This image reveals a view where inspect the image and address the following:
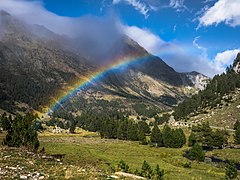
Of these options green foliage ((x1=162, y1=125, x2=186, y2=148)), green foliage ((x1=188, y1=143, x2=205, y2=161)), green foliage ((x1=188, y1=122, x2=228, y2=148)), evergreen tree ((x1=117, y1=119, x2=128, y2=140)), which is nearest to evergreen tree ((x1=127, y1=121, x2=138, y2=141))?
evergreen tree ((x1=117, y1=119, x2=128, y2=140))

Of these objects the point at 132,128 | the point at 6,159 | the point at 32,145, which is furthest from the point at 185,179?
the point at 132,128

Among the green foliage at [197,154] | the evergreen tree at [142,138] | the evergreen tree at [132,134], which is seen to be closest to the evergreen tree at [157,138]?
the evergreen tree at [142,138]

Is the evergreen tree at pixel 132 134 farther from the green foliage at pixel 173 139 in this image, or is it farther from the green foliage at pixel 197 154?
the green foliage at pixel 197 154

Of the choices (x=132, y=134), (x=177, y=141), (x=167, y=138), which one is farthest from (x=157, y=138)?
(x=132, y=134)

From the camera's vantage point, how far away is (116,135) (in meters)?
181

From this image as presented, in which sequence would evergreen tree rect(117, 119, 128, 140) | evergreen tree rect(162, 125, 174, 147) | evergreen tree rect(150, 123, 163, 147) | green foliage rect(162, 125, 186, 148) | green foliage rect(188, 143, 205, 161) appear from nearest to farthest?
green foliage rect(188, 143, 205, 161) < green foliage rect(162, 125, 186, 148) < evergreen tree rect(162, 125, 174, 147) < evergreen tree rect(150, 123, 163, 147) < evergreen tree rect(117, 119, 128, 140)

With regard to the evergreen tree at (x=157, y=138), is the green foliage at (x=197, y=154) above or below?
below

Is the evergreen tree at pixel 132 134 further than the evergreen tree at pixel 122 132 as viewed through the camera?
No

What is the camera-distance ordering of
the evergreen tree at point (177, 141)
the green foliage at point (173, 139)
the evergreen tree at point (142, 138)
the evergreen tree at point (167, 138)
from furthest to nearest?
1. the evergreen tree at point (142, 138)
2. the evergreen tree at point (167, 138)
3. the green foliage at point (173, 139)
4. the evergreen tree at point (177, 141)

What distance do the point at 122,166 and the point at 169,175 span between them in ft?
37.0


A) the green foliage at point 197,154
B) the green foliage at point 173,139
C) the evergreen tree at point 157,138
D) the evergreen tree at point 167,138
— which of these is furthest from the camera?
the evergreen tree at point 157,138

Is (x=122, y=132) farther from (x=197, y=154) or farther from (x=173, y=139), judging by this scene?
(x=197, y=154)

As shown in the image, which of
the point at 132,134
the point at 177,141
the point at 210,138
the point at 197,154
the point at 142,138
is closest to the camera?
the point at 197,154

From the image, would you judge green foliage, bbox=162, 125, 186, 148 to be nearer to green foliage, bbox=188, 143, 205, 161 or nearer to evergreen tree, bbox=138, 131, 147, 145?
evergreen tree, bbox=138, 131, 147, 145
